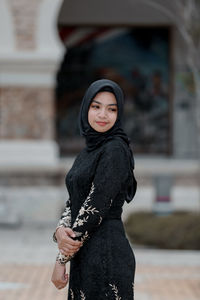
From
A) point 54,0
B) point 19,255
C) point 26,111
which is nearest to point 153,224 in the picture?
point 19,255

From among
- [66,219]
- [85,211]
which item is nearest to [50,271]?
[66,219]

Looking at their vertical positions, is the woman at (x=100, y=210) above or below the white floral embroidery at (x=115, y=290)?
above

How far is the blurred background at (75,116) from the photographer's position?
8695 mm

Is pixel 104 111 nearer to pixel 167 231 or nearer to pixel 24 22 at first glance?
pixel 167 231

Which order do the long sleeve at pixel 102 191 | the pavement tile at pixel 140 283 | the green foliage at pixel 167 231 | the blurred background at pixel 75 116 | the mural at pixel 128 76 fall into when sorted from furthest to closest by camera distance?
the mural at pixel 128 76 < the green foliage at pixel 167 231 < the blurred background at pixel 75 116 < the pavement tile at pixel 140 283 < the long sleeve at pixel 102 191

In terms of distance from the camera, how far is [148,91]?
14.7 m

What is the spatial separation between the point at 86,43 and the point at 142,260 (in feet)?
24.0

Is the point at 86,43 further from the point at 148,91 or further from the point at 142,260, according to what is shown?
the point at 142,260

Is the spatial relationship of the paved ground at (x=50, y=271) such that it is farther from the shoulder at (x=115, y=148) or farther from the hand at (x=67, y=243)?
the shoulder at (x=115, y=148)

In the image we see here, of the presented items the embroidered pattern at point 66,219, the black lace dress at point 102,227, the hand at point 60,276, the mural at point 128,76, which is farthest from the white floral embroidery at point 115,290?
the mural at point 128,76

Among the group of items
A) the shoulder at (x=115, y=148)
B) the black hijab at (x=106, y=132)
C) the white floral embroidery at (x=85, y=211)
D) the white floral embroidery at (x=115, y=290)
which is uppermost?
the black hijab at (x=106, y=132)

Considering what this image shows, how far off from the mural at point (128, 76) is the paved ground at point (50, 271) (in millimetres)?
5227

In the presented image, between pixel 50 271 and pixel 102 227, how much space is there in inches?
164

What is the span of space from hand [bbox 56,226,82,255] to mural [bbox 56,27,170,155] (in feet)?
36.2
